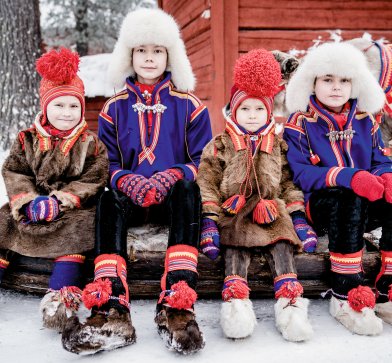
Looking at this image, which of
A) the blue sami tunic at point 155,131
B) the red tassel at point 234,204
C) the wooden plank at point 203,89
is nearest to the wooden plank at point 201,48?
the wooden plank at point 203,89

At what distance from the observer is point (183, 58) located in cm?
276

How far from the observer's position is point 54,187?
92.0 inches

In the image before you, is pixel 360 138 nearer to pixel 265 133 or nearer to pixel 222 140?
pixel 265 133

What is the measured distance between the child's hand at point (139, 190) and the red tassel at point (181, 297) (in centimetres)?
55

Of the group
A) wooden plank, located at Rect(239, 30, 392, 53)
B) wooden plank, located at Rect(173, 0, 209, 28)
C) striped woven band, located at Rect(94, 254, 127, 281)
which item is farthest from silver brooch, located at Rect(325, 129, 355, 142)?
wooden plank, located at Rect(173, 0, 209, 28)

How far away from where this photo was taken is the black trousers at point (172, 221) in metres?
2.03

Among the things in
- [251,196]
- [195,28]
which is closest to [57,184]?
[251,196]

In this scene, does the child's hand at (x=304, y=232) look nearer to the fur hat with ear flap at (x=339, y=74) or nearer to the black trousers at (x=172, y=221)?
the black trousers at (x=172, y=221)

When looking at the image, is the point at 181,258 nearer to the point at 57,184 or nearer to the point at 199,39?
the point at 57,184

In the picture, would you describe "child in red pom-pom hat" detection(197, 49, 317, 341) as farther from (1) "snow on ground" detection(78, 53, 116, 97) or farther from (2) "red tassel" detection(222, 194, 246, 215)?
(1) "snow on ground" detection(78, 53, 116, 97)

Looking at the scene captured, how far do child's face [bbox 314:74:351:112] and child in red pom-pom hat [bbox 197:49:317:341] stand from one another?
32 centimetres

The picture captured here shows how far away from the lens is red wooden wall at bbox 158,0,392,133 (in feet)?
16.4

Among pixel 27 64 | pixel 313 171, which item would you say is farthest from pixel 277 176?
pixel 27 64

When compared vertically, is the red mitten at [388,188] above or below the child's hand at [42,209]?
above
